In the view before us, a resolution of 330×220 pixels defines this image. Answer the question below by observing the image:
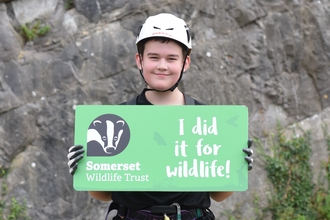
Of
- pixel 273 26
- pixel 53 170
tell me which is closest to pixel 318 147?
pixel 273 26

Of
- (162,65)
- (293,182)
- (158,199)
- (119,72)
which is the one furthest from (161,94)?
(293,182)

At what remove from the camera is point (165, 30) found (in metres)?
3.57

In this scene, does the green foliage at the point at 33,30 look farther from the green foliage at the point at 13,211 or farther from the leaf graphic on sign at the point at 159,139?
the leaf graphic on sign at the point at 159,139

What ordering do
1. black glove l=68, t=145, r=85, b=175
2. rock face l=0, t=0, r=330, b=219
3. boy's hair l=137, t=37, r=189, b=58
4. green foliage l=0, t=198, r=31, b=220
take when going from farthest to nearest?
rock face l=0, t=0, r=330, b=219, green foliage l=0, t=198, r=31, b=220, boy's hair l=137, t=37, r=189, b=58, black glove l=68, t=145, r=85, b=175

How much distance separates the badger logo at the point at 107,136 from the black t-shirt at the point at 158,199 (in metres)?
0.35

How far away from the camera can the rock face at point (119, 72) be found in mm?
6332

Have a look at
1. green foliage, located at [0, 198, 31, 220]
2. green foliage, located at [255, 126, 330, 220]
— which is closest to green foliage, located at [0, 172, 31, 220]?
green foliage, located at [0, 198, 31, 220]

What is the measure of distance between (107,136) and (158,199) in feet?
1.85

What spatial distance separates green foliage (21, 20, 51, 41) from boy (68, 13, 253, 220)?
3.19 m

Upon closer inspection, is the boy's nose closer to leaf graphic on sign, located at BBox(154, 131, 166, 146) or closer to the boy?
the boy

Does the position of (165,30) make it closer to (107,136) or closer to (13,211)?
(107,136)

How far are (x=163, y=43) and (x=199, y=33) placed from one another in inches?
132

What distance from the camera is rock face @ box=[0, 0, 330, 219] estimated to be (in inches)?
249

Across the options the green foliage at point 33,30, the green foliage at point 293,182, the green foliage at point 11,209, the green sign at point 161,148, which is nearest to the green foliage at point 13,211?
the green foliage at point 11,209
